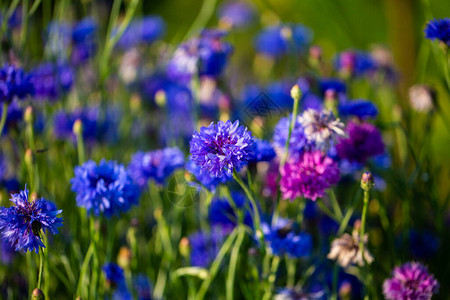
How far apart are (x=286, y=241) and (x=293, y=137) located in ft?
0.51

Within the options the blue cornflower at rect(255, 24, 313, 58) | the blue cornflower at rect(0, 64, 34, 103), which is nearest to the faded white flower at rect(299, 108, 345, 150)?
the blue cornflower at rect(0, 64, 34, 103)

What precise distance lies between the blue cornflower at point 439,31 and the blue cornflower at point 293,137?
0.79 feet

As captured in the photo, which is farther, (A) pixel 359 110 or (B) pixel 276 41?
(B) pixel 276 41

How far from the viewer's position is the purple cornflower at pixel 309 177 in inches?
26.3

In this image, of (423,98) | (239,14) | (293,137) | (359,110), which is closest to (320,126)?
(293,137)

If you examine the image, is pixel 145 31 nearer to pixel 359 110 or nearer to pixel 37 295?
pixel 359 110

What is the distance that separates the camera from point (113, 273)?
0.77 metres

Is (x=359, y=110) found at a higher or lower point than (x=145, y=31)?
lower

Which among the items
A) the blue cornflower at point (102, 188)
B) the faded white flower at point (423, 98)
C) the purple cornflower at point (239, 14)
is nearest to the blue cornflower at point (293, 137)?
the blue cornflower at point (102, 188)

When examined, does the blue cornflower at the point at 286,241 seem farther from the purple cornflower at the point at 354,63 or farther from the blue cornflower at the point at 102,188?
the purple cornflower at the point at 354,63

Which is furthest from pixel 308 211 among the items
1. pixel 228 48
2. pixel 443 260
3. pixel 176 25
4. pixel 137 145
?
pixel 176 25

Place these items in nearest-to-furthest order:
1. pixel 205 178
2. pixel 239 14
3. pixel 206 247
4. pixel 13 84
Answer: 1. pixel 205 178
2. pixel 13 84
3. pixel 206 247
4. pixel 239 14

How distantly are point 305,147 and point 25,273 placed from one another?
2.03 ft

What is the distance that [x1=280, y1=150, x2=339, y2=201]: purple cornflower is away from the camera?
0.67 metres
